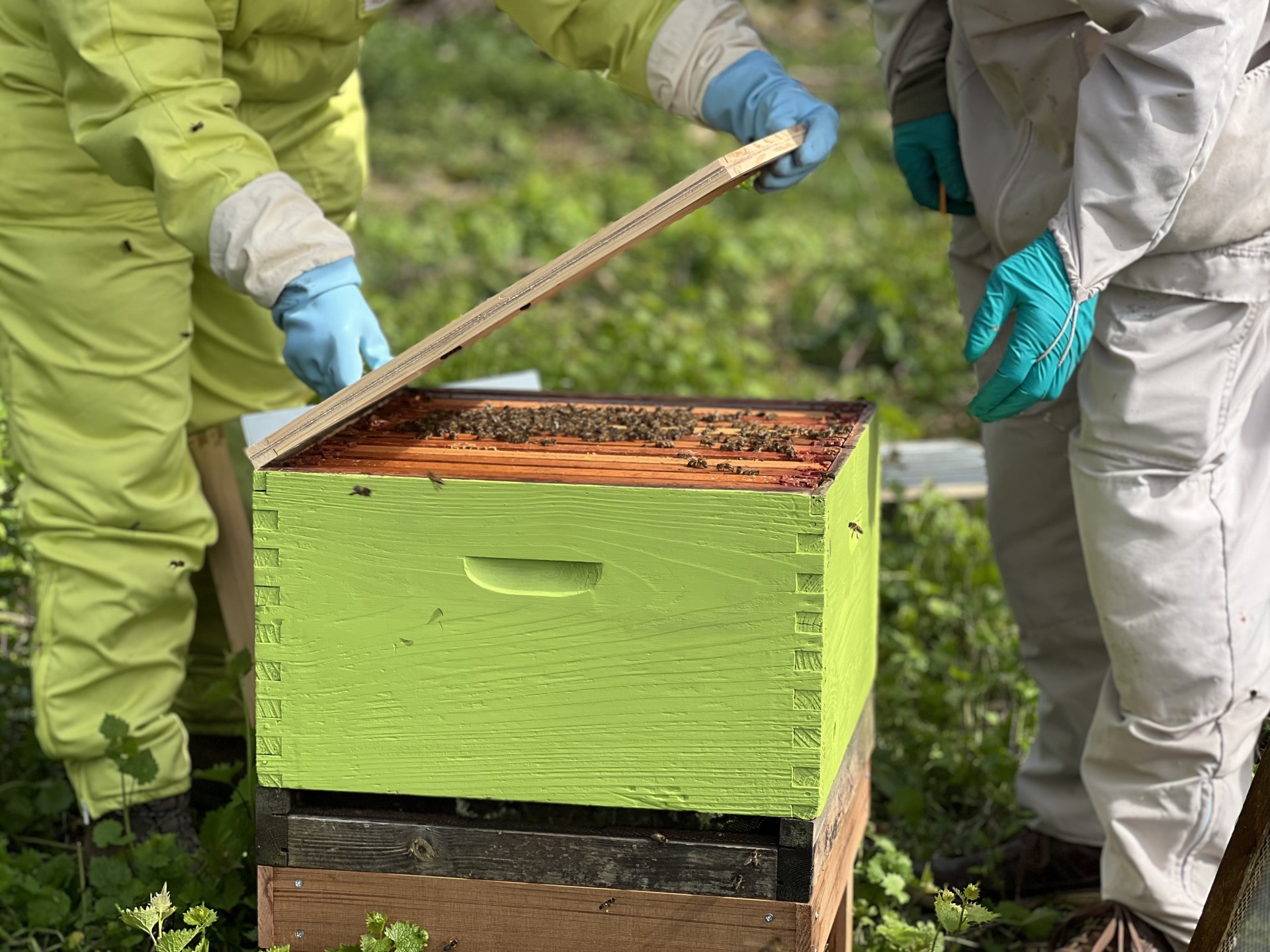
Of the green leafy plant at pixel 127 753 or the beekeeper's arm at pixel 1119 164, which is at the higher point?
the beekeeper's arm at pixel 1119 164

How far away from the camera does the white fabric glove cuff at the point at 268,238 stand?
2113 millimetres

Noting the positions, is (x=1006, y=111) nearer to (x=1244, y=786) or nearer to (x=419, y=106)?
(x=1244, y=786)

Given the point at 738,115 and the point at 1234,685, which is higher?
the point at 738,115

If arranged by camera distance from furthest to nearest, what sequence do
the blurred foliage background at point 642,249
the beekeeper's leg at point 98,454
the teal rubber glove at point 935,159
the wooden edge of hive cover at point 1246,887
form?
the blurred foliage background at point 642,249, the teal rubber glove at point 935,159, the beekeeper's leg at point 98,454, the wooden edge of hive cover at point 1246,887

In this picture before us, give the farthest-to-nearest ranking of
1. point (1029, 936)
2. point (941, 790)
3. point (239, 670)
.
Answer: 1. point (941, 790)
2. point (1029, 936)
3. point (239, 670)

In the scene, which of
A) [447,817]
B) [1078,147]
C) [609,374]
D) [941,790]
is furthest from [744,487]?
[609,374]

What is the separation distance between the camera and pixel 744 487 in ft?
5.46

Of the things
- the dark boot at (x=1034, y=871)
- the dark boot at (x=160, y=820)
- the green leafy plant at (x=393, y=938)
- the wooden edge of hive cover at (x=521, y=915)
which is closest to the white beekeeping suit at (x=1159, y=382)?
the dark boot at (x=1034, y=871)

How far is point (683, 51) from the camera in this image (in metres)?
2.55

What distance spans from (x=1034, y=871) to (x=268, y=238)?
1.81 metres

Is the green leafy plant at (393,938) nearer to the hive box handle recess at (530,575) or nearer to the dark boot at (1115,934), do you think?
the hive box handle recess at (530,575)

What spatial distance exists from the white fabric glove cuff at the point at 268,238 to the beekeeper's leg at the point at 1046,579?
1.22 metres

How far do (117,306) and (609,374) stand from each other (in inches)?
90.8

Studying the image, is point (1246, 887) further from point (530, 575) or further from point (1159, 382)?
point (530, 575)
